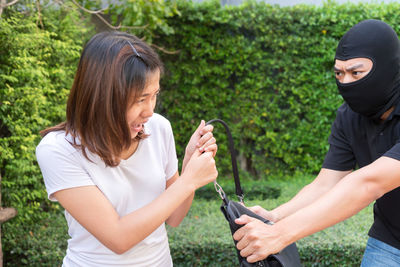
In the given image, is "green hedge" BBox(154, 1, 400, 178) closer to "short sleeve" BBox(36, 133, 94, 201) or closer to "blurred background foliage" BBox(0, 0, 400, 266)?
"blurred background foliage" BBox(0, 0, 400, 266)

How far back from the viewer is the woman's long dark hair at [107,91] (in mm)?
1762

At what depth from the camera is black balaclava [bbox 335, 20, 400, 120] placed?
2086mm

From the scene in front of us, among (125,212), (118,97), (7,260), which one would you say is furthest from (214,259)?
(118,97)

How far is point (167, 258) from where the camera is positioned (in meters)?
2.04

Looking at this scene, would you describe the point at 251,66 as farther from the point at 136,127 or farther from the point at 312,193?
the point at 136,127

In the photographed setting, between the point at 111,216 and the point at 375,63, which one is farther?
the point at 375,63

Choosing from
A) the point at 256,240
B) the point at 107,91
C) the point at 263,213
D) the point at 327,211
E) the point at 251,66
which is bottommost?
the point at 251,66

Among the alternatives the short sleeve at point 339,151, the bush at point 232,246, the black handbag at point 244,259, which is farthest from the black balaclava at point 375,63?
the bush at point 232,246

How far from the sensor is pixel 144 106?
72.6 inches

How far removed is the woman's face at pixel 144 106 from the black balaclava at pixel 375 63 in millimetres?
930

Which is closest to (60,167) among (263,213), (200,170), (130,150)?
(130,150)

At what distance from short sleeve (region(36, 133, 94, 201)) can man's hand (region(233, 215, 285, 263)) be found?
71cm

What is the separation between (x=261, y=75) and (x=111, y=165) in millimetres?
5416

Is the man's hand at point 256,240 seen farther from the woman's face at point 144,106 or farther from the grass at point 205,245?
the grass at point 205,245
